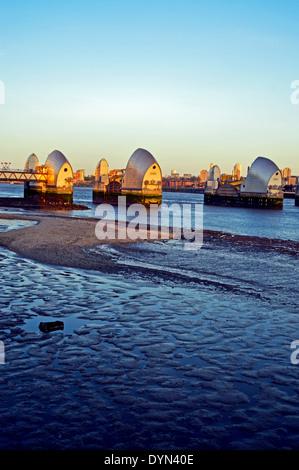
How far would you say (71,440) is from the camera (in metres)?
3.91

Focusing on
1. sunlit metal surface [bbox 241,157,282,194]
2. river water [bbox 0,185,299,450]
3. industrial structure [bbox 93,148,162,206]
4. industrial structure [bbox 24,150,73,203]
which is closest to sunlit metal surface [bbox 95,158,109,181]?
industrial structure [bbox 93,148,162,206]

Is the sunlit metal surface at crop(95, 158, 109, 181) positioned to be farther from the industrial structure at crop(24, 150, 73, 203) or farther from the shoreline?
the shoreline

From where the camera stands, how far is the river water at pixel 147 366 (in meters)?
4.10

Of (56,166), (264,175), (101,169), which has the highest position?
(101,169)

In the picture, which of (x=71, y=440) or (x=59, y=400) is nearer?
(x=71, y=440)

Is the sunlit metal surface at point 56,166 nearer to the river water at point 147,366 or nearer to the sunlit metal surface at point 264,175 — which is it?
the sunlit metal surface at point 264,175

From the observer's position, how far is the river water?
410 cm

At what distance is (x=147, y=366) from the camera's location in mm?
5727

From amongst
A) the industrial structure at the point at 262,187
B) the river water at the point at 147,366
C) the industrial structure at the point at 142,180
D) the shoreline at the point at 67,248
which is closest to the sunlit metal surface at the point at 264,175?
the industrial structure at the point at 262,187

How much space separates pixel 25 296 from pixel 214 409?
18.5 feet

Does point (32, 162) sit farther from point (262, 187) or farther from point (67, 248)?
point (67, 248)

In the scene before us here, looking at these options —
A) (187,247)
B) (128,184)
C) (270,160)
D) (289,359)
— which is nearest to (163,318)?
(289,359)

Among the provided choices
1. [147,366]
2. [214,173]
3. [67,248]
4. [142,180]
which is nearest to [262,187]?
[214,173]
